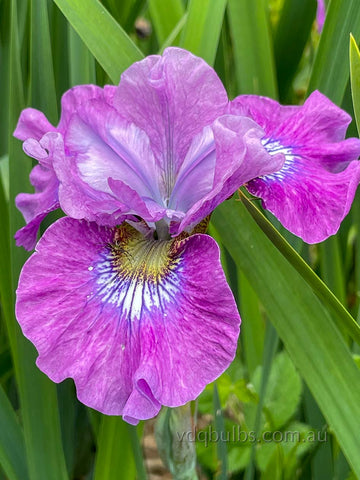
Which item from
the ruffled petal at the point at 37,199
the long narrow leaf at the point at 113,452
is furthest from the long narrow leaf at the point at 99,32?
the long narrow leaf at the point at 113,452

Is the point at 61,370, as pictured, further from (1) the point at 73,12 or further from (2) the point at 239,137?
(1) the point at 73,12

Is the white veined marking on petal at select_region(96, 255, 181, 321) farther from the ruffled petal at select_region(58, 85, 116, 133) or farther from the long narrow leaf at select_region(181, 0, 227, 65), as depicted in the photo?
the long narrow leaf at select_region(181, 0, 227, 65)

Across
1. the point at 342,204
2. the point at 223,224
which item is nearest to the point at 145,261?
the point at 223,224

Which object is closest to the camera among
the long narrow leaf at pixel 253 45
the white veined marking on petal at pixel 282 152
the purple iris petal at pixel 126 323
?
the purple iris petal at pixel 126 323

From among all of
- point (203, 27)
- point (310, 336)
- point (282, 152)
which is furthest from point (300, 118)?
point (310, 336)

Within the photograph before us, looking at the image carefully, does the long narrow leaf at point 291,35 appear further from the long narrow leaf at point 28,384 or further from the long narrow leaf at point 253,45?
the long narrow leaf at point 28,384

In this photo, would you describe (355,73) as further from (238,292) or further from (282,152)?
(238,292)
